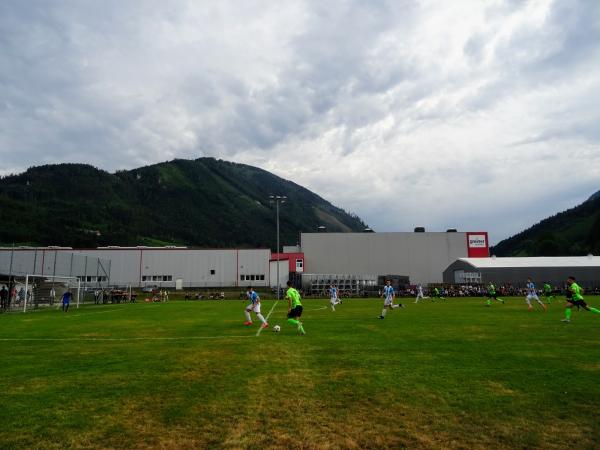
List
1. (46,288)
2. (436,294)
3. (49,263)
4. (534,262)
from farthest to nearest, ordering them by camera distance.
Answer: (534,262) < (49,263) < (436,294) < (46,288)

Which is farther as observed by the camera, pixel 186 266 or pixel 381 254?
pixel 381 254

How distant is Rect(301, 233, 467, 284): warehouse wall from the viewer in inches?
3147

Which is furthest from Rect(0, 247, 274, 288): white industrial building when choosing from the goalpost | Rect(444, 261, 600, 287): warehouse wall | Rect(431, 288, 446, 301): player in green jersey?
Rect(444, 261, 600, 287): warehouse wall

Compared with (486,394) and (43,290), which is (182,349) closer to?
(486,394)

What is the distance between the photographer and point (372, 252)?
80250 mm

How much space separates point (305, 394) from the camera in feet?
25.3

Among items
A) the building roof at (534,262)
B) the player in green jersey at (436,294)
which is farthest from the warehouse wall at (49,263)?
the building roof at (534,262)

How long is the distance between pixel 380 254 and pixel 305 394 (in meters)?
73.9

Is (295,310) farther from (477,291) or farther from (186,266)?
(186,266)

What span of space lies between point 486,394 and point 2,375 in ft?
33.8

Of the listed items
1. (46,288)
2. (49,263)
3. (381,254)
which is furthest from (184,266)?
(381,254)

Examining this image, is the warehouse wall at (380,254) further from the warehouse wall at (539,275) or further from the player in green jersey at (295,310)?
the player in green jersey at (295,310)

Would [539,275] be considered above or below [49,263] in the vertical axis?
below

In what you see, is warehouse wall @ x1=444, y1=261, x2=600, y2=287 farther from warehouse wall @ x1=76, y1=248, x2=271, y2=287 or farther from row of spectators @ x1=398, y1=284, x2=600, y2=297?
warehouse wall @ x1=76, y1=248, x2=271, y2=287
